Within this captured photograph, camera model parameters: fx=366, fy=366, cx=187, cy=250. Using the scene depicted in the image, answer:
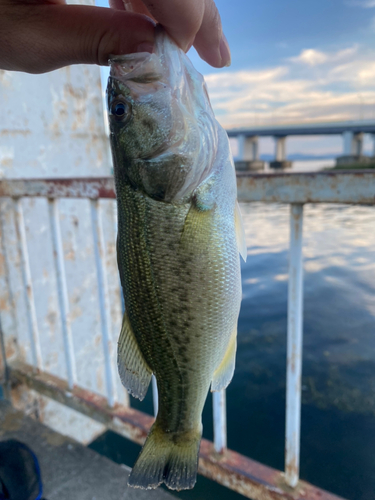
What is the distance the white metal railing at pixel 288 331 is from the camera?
4.28 ft

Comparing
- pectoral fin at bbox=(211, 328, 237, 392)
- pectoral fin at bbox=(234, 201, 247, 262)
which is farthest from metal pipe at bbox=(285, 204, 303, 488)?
pectoral fin at bbox=(211, 328, 237, 392)

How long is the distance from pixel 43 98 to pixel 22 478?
8.20ft

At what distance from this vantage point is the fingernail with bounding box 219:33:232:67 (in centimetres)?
97

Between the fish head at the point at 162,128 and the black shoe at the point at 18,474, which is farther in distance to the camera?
the black shoe at the point at 18,474

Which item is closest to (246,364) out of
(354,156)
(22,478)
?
(22,478)

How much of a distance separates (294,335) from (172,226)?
0.92 m

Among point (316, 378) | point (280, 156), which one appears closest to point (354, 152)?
point (280, 156)

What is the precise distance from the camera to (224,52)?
3.22 feet

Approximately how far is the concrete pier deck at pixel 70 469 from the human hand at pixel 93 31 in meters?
2.08

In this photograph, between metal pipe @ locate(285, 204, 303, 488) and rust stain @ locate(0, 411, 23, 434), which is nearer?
metal pipe @ locate(285, 204, 303, 488)

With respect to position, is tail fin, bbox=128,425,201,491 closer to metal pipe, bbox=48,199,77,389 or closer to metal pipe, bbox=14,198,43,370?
metal pipe, bbox=48,199,77,389

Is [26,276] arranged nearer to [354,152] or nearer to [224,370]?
[224,370]

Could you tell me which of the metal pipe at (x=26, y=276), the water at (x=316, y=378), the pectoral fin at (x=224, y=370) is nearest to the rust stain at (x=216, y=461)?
the metal pipe at (x=26, y=276)

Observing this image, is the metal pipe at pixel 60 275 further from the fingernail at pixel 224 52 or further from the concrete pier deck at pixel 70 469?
the fingernail at pixel 224 52
